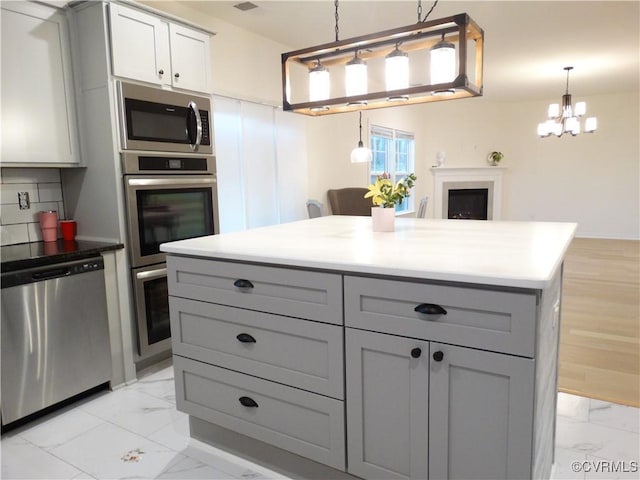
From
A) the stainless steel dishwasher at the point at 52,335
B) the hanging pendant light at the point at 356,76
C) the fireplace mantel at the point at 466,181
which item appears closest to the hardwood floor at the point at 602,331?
the hanging pendant light at the point at 356,76

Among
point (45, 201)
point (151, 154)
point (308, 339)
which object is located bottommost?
point (308, 339)

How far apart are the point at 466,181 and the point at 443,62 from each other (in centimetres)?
771

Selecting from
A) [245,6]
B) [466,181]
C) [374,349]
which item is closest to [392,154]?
[466,181]

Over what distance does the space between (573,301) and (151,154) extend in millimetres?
4046

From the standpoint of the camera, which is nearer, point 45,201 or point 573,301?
point 45,201

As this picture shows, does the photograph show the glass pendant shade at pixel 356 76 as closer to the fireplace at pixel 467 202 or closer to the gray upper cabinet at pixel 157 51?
the gray upper cabinet at pixel 157 51

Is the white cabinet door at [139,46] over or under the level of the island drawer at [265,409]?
Result: over

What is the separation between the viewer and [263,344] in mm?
1826

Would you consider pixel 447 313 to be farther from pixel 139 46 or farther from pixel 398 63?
pixel 139 46

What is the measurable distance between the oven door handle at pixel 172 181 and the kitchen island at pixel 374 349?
87 centimetres

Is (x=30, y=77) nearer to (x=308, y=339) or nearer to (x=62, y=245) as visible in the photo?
(x=62, y=245)

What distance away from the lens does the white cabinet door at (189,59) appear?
9.65ft

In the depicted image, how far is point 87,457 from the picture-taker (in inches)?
82.4

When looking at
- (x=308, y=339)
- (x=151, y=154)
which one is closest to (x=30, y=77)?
(x=151, y=154)
